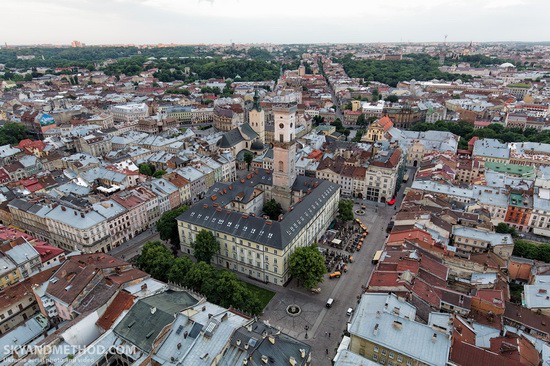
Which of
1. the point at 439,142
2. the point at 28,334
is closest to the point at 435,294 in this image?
the point at 28,334

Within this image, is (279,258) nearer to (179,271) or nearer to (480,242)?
(179,271)

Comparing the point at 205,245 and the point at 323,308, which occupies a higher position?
the point at 205,245

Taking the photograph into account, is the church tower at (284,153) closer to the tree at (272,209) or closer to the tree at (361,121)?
the tree at (272,209)

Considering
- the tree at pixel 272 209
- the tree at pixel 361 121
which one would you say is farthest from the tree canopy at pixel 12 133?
the tree at pixel 361 121

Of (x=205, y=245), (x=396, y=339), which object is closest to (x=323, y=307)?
(x=396, y=339)

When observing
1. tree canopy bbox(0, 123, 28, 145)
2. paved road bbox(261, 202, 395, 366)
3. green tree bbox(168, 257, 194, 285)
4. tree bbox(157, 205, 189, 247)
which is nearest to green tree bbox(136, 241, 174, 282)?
green tree bbox(168, 257, 194, 285)

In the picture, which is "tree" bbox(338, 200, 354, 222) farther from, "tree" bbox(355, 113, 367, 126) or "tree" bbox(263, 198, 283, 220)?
"tree" bbox(355, 113, 367, 126)

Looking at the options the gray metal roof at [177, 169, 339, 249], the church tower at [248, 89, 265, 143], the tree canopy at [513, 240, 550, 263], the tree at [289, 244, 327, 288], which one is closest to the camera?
the tree at [289, 244, 327, 288]
